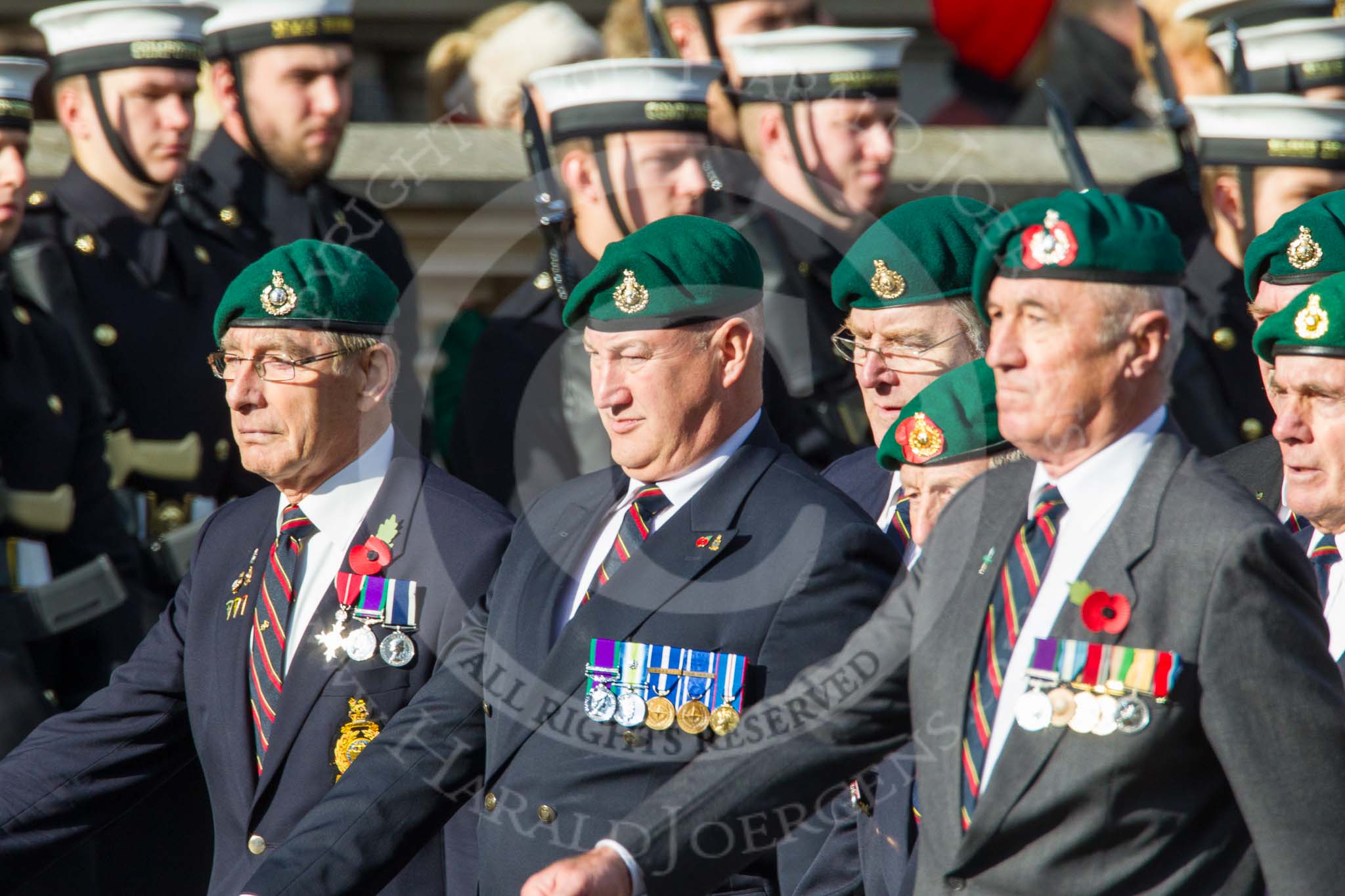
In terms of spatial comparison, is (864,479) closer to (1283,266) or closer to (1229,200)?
(1283,266)

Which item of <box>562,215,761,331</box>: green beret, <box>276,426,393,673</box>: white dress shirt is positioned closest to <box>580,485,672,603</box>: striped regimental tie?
<box>562,215,761,331</box>: green beret

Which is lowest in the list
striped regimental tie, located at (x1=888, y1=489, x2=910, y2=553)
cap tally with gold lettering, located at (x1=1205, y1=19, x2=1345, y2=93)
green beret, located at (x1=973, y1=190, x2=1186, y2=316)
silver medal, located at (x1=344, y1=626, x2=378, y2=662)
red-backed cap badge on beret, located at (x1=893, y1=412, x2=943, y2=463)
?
silver medal, located at (x1=344, y1=626, x2=378, y2=662)

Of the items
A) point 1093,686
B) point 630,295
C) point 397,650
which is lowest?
point 397,650

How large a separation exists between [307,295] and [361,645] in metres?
0.75

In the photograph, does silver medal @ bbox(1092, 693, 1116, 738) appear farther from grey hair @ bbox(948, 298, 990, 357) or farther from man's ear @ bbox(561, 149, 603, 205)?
man's ear @ bbox(561, 149, 603, 205)

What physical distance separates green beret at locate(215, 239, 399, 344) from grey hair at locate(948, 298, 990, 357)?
1240 mm

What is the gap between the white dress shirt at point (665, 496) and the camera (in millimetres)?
4016

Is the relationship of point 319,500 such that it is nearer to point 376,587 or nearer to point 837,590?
point 376,587

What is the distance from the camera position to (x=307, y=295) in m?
4.52

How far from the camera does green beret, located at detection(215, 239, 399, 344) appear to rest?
450 cm

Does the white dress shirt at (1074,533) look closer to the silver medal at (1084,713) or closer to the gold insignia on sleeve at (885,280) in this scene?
the silver medal at (1084,713)

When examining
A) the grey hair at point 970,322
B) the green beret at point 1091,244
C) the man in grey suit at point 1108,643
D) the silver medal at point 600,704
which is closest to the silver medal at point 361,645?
the silver medal at point 600,704

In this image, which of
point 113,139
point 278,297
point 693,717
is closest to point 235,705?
point 278,297

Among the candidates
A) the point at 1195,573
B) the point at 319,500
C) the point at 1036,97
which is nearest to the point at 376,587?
the point at 319,500
